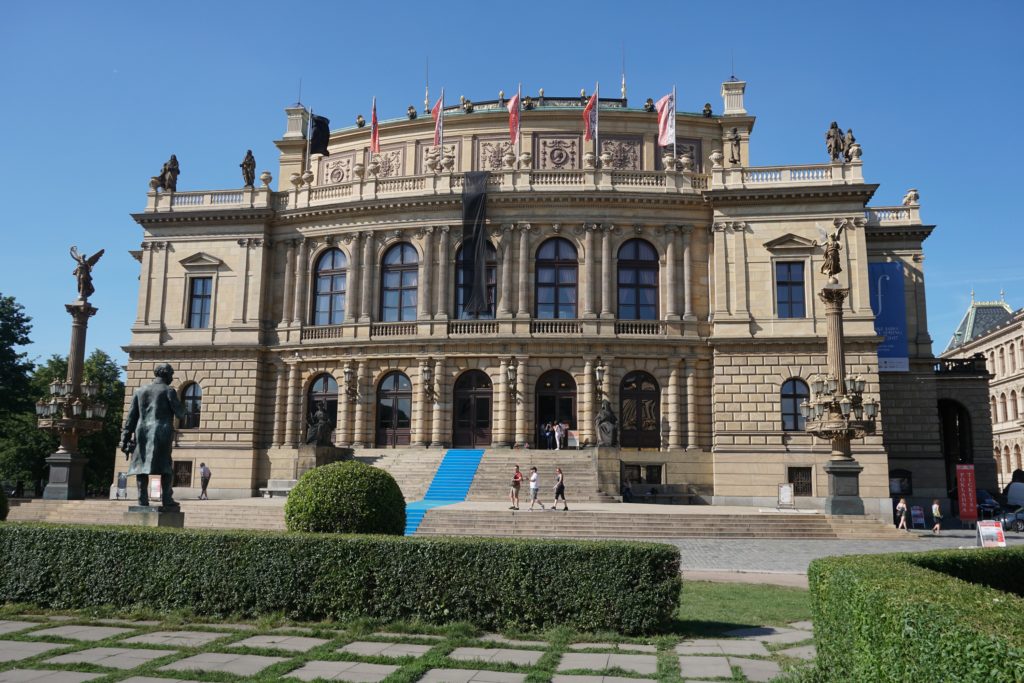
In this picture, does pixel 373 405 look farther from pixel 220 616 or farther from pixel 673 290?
pixel 220 616

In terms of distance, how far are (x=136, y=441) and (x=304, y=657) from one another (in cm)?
1035

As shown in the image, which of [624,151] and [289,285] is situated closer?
[289,285]

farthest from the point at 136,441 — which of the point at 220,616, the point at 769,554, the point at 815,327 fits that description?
the point at 815,327

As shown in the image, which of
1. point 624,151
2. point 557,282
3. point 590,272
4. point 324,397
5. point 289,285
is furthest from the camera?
point 624,151

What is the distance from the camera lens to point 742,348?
39.8 meters

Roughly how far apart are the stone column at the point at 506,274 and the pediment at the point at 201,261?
54.3 feet

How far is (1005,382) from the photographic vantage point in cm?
8375

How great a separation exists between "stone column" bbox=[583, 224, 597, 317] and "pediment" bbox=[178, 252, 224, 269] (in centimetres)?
2097

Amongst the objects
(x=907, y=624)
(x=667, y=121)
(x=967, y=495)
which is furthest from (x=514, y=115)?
(x=907, y=624)

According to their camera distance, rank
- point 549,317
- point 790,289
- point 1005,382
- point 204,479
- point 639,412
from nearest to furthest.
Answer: point 790,289 < point 204,479 < point 639,412 < point 549,317 < point 1005,382

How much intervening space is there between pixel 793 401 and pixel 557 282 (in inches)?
534

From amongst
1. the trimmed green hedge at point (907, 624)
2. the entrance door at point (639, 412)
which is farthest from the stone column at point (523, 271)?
the trimmed green hedge at point (907, 624)

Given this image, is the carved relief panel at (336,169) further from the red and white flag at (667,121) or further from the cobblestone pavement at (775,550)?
the cobblestone pavement at (775,550)

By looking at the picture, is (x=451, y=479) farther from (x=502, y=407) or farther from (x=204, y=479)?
(x=204, y=479)
